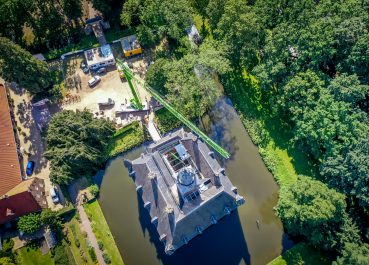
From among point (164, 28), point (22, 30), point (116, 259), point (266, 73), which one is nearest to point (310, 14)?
point (266, 73)

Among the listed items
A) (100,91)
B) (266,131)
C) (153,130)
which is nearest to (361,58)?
(266,131)

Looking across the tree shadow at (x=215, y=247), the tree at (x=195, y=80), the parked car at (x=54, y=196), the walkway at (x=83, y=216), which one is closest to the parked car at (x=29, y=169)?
the parked car at (x=54, y=196)

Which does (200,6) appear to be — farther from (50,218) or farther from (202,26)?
(50,218)

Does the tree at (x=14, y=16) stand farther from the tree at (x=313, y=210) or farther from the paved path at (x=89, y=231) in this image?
the tree at (x=313, y=210)

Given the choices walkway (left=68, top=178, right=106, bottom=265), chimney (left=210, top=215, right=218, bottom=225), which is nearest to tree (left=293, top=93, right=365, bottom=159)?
chimney (left=210, top=215, right=218, bottom=225)

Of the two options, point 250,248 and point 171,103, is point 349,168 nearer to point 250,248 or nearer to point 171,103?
point 250,248

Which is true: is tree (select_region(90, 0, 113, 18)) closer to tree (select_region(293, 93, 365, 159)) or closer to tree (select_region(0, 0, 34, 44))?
tree (select_region(0, 0, 34, 44))
